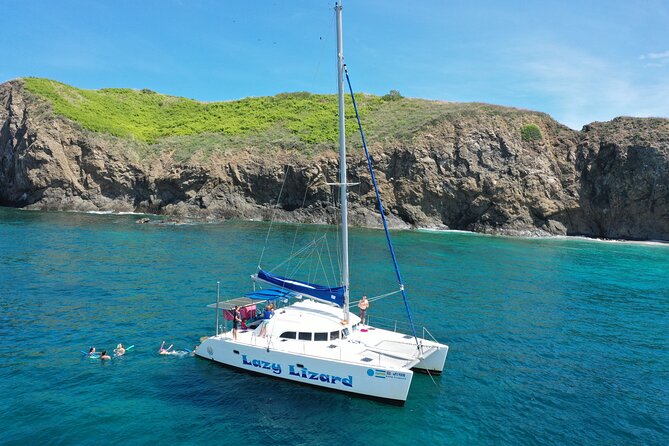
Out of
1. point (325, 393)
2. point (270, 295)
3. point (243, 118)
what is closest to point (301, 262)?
point (270, 295)

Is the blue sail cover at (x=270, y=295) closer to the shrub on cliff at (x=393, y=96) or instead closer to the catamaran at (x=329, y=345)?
the catamaran at (x=329, y=345)

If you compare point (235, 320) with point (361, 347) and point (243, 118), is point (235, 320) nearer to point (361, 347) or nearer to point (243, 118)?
point (361, 347)

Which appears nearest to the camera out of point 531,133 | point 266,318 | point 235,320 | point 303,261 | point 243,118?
point 235,320

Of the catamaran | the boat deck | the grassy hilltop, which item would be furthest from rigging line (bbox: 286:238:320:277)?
the grassy hilltop

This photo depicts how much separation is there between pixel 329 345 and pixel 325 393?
7.03 ft

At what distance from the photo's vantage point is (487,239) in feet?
230

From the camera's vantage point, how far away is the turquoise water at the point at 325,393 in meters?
16.0

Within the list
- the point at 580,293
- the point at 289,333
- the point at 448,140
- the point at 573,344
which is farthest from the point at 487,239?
the point at 289,333

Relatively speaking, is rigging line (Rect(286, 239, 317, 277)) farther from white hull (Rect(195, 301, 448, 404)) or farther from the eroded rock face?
the eroded rock face

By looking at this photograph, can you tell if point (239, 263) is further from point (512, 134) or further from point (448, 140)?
point (512, 134)

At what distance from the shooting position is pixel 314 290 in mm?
22859

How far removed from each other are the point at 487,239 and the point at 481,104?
131 feet

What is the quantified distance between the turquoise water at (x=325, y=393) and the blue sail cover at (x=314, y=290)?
4.60m

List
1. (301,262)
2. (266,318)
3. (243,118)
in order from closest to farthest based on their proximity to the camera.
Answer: (266,318), (301,262), (243,118)
